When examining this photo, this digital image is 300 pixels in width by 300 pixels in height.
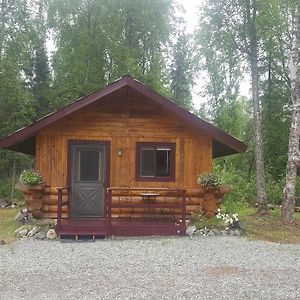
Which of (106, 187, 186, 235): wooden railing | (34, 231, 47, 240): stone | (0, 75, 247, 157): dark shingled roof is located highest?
(0, 75, 247, 157): dark shingled roof

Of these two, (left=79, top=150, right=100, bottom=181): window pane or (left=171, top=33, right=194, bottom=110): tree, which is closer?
(left=79, top=150, right=100, bottom=181): window pane

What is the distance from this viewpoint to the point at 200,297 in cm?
538

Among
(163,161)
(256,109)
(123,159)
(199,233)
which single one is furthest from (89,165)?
(256,109)

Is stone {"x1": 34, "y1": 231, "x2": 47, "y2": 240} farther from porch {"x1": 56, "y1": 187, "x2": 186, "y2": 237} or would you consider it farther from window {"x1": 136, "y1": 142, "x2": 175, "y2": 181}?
window {"x1": 136, "y1": 142, "x2": 175, "y2": 181}

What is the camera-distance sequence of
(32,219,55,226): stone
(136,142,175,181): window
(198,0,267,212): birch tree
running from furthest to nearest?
(198,0,267,212): birch tree < (136,142,175,181): window < (32,219,55,226): stone

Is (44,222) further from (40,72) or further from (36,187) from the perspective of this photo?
(40,72)

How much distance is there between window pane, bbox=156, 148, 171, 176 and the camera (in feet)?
38.5

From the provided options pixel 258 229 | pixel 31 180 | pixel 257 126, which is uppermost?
pixel 257 126

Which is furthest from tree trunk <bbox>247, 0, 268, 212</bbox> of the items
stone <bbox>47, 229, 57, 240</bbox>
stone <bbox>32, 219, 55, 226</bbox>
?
stone <bbox>47, 229, 57, 240</bbox>

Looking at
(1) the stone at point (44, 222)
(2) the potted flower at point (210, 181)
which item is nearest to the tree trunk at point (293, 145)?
(2) the potted flower at point (210, 181)

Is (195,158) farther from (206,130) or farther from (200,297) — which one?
(200,297)

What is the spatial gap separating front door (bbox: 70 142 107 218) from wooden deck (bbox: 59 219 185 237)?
72cm

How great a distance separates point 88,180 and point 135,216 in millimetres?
1651

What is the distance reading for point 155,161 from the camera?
11750mm
